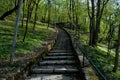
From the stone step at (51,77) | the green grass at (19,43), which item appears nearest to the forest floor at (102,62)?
the stone step at (51,77)

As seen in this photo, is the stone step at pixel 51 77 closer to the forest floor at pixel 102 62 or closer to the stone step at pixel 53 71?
the stone step at pixel 53 71

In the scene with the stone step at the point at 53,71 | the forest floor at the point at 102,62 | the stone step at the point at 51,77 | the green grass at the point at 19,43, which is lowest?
the forest floor at the point at 102,62

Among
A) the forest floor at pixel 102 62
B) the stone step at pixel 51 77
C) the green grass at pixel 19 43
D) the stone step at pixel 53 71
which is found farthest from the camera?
the green grass at pixel 19 43

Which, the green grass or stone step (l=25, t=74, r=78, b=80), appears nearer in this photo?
stone step (l=25, t=74, r=78, b=80)

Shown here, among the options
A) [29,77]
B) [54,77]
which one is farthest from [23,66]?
[54,77]

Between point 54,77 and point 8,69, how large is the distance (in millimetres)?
1976

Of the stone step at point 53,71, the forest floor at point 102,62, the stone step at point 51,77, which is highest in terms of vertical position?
the stone step at point 53,71

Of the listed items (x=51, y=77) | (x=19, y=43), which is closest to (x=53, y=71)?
(x=51, y=77)

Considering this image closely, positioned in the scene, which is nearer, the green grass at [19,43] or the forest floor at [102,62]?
the forest floor at [102,62]

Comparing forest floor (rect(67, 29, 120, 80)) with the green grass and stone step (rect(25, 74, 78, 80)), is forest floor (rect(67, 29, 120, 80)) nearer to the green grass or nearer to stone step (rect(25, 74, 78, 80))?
stone step (rect(25, 74, 78, 80))

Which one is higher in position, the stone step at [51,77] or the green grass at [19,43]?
the green grass at [19,43]

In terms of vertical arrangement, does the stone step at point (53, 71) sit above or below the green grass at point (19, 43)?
below

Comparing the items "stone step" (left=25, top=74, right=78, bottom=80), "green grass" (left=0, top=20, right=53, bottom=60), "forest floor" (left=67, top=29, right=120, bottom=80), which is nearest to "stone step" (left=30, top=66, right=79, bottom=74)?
"stone step" (left=25, top=74, right=78, bottom=80)

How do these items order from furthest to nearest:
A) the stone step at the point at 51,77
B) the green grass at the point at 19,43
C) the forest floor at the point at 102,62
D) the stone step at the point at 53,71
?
1. the green grass at the point at 19,43
2. the forest floor at the point at 102,62
3. the stone step at the point at 53,71
4. the stone step at the point at 51,77
